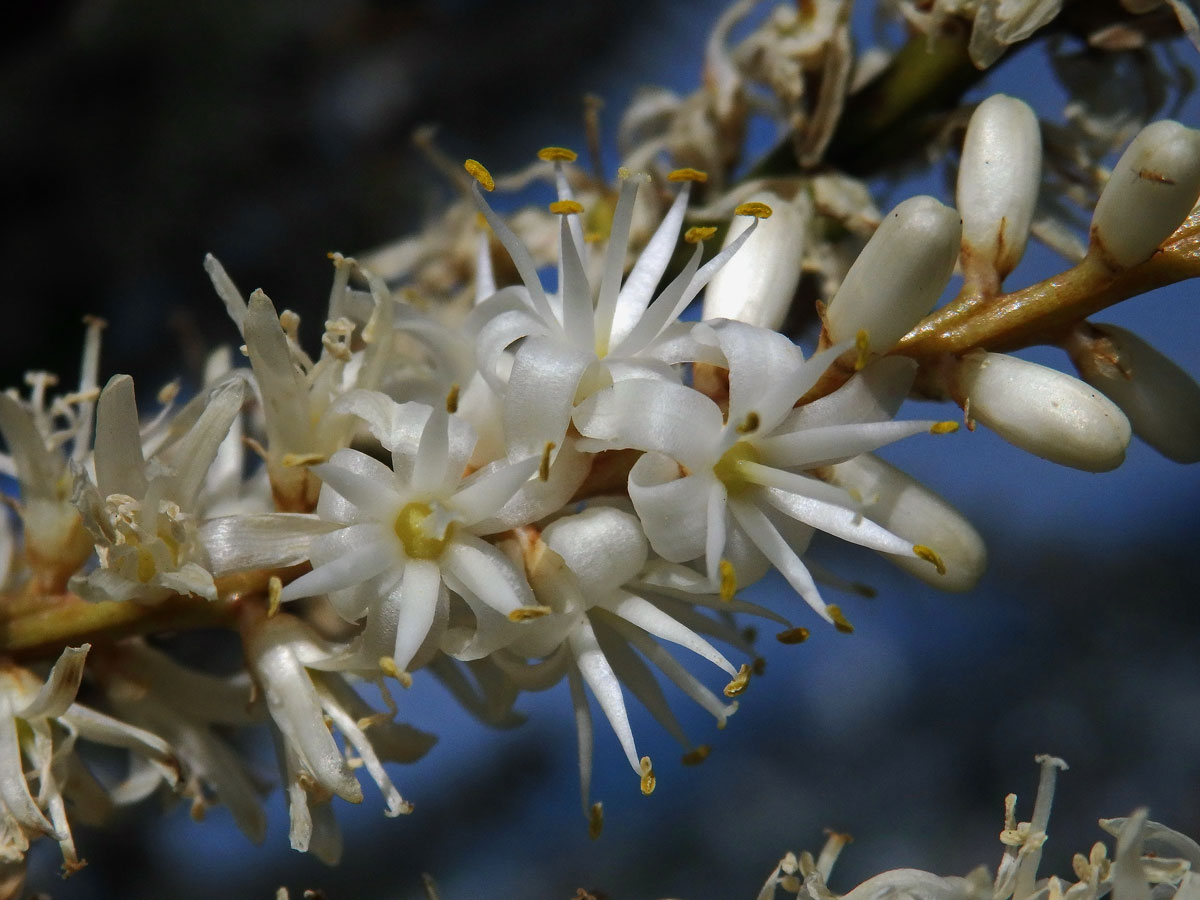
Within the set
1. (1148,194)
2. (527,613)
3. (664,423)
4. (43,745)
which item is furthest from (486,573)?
(1148,194)

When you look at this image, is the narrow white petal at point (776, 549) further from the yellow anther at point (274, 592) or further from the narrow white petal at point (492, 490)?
the yellow anther at point (274, 592)

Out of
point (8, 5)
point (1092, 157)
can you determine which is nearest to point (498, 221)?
point (1092, 157)

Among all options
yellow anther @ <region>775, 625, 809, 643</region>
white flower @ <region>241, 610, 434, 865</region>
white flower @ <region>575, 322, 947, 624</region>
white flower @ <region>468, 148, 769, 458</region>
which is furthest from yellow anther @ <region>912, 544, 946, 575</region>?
white flower @ <region>241, 610, 434, 865</region>

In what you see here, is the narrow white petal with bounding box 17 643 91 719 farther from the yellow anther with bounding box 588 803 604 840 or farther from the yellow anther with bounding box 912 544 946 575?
the yellow anther with bounding box 912 544 946 575

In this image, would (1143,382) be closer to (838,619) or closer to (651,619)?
(838,619)

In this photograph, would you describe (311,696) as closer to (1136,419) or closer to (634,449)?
(634,449)

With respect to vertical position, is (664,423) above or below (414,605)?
above
